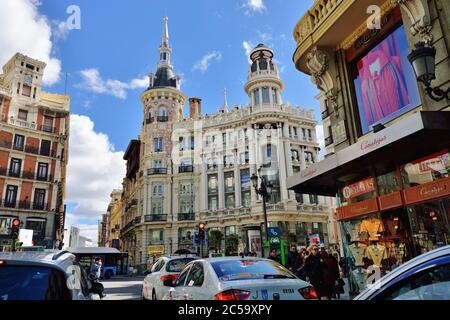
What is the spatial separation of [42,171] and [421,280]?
4503 cm

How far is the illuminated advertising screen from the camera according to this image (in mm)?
9555

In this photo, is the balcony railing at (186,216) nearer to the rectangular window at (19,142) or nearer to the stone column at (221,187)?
the stone column at (221,187)

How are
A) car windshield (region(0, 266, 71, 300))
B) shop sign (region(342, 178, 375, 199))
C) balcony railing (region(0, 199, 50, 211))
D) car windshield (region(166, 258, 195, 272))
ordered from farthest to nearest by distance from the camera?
balcony railing (region(0, 199, 50, 211)), shop sign (region(342, 178, 375, 199)), car windshield (region(166, 258, 195, 272)), car windshield (region(0, 266, 71, 300))

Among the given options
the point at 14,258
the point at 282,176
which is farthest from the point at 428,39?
the point at 282,176

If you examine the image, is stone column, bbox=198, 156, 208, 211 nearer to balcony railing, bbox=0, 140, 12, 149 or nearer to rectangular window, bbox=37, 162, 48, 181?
rectangular window, bbox=37, 162, 48, 181

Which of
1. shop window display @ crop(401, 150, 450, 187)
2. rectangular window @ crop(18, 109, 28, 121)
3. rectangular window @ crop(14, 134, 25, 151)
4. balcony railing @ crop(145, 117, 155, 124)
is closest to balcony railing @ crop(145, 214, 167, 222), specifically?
balcony railing @ crop(145, 117, 155, 124)

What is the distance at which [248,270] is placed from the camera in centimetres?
532

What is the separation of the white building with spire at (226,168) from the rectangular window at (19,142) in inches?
629

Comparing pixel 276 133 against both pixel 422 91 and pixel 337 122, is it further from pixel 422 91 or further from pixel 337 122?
pixel 422 91

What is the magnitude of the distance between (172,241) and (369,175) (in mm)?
38676

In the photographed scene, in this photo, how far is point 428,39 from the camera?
8383mm

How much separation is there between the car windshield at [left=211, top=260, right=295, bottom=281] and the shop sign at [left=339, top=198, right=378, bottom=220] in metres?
5.65

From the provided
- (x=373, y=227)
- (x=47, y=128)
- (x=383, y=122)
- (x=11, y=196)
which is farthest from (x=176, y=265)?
(x=47, y=128)

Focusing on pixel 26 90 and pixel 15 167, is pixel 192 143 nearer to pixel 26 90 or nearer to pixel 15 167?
pixel 26 90
